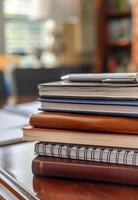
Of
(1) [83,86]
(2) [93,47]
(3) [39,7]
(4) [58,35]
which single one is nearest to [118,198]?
(1) [83,86]

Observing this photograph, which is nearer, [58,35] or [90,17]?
[58,35]

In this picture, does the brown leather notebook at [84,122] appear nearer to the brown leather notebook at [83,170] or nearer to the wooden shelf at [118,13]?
the brown leather notebook at [83,170]

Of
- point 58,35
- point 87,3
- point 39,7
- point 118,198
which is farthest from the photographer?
point 87,3

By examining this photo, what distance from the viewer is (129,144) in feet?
2.01

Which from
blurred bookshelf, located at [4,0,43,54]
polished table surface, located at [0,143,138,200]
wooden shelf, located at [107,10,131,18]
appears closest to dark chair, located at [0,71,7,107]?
blurred bookshelf, located at [4,0,43,54]

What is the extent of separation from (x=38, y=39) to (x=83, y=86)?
358 cm

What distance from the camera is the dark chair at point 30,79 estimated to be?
326 centimetres

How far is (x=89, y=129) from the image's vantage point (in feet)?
2.08

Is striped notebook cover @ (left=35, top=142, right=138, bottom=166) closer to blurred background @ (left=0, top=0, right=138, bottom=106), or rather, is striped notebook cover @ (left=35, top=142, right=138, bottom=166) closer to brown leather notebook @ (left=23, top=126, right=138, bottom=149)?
brown leather notebook @ (left=23, top=126, right=138, bottom=149)

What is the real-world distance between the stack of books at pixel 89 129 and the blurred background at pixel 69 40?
2783 mm

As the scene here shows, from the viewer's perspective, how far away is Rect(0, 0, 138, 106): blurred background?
3717 mm

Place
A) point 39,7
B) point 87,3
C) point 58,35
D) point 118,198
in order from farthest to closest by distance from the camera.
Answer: point 87,3 → point 58,35 → point 39,7 → point 118,198

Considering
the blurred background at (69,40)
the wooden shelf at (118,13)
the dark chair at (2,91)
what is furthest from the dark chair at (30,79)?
the wooden shelf at (118,13)

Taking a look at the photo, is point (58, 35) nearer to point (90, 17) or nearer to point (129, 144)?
point (90, 17)
